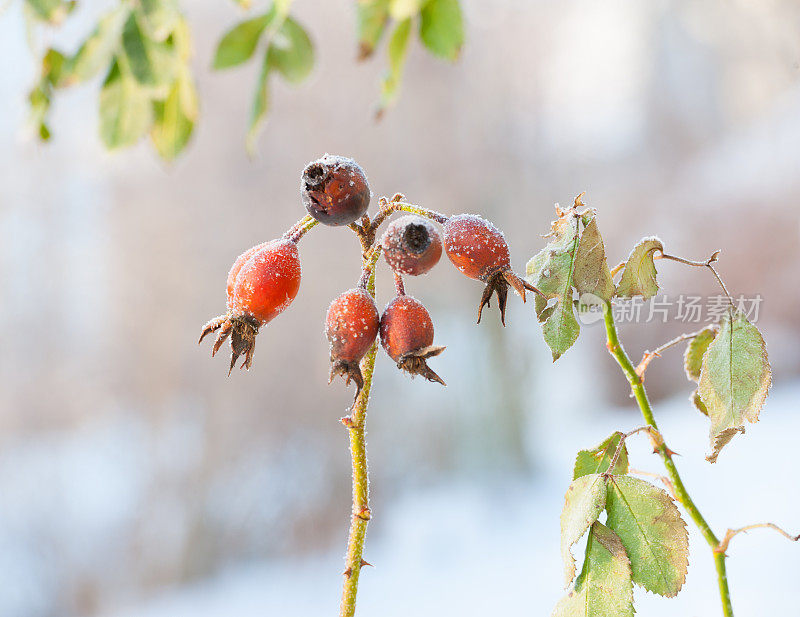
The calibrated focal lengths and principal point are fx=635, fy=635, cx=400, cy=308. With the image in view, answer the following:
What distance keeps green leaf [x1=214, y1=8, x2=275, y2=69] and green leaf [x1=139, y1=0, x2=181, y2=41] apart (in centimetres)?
7

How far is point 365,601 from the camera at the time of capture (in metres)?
1.26

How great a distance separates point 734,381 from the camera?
264mm

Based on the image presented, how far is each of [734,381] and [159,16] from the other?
1.37 ft

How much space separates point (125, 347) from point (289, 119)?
730 mm

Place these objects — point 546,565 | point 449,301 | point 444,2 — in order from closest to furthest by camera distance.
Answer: point 444,2 → point 546,565 → point 449,301

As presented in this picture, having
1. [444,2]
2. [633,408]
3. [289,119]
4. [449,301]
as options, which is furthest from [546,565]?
[289,119]

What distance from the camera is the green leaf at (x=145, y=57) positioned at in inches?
18.2

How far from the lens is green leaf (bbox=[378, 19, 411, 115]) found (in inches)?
20.3

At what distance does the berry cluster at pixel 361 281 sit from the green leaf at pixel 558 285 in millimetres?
31

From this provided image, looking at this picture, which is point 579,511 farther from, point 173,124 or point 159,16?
→ point 173,124

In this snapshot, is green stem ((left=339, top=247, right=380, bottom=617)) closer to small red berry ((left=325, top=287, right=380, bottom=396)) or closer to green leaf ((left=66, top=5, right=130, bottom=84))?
small red berry ((left=325, top=287, right=380, bottom=396))

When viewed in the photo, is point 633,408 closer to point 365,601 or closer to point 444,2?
point 365,601

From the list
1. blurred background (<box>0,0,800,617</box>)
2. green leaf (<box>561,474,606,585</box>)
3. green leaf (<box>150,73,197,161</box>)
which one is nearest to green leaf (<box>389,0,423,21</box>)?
green leaf (<box>150,73,197,161</box>)

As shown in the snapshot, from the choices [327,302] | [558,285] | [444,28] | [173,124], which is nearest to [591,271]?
[558,285]
